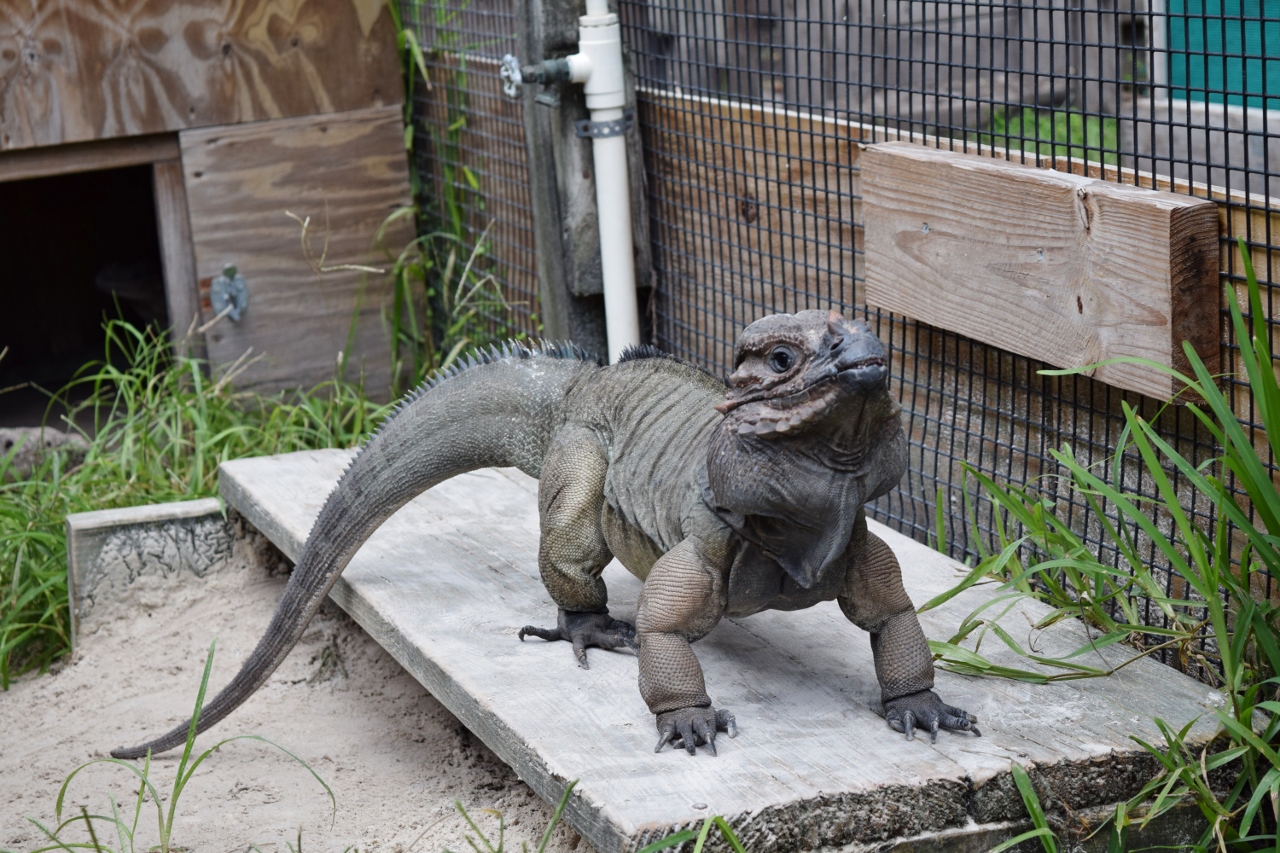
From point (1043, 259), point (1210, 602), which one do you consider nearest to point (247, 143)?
point (1043, 259)

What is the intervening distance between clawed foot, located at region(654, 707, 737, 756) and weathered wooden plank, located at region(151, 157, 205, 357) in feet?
12.2

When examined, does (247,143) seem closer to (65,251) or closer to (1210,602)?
(65,251)

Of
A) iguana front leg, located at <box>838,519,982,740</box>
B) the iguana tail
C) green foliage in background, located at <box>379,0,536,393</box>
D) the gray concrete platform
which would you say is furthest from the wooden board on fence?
green foliage in background, located at <box>379,0,536,393</box>

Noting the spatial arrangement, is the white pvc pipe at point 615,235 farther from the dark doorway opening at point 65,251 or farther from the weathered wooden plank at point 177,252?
the dark doorway opening at point 65,251

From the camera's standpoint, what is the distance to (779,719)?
255 cm

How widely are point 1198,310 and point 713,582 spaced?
1.17m

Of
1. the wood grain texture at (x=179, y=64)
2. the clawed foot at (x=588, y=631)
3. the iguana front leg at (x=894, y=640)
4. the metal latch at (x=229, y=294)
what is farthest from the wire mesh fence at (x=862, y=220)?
the metal latch at (x=229, y=294)

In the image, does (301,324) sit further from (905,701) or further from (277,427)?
(905,701)

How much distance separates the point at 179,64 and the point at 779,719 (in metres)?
4.12

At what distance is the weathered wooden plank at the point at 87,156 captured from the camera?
532 cm

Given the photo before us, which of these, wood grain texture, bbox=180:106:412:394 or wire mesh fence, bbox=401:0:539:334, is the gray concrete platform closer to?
wire mesh fence, bbox=401:0:539:334

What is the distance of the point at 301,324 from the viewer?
5785mm

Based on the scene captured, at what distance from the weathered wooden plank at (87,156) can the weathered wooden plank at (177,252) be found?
65mm

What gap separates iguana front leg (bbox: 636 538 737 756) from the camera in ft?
7.92
